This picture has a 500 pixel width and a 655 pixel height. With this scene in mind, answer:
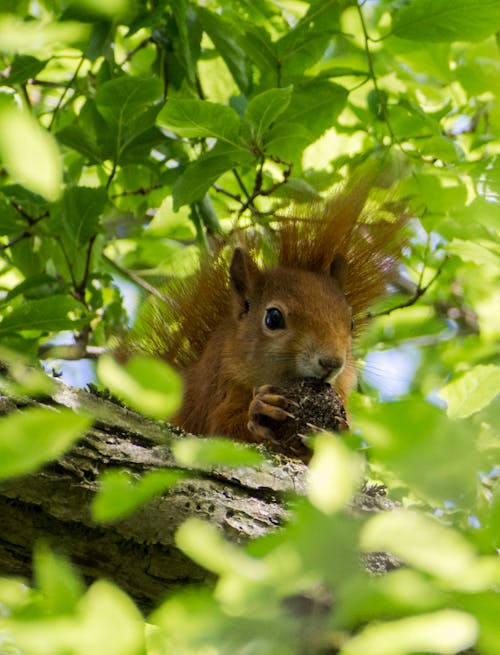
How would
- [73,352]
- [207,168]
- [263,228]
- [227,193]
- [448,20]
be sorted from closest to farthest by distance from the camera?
[448,20]
[207,168]
[227,193]
[263,228]
[73,352]

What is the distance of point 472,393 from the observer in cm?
268

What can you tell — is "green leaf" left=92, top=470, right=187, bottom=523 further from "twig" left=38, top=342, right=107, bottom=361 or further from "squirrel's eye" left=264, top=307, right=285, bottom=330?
"twig" left=38, top=342, right=107, bottom=361

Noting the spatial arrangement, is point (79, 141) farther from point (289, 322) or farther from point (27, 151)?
point (27, 151)

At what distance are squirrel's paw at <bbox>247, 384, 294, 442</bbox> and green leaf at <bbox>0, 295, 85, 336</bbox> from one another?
61 cm

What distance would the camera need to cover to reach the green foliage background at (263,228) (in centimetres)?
86

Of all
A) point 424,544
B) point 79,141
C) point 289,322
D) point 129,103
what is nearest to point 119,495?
point 424,544

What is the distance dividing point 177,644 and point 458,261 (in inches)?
126

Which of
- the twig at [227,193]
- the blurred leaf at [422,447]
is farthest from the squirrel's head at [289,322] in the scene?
the blurred leaf at [422,447]

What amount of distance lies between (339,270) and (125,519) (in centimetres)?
182

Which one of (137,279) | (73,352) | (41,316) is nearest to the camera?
(41,316)

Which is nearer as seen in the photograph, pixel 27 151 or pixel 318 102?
pixel 27 151

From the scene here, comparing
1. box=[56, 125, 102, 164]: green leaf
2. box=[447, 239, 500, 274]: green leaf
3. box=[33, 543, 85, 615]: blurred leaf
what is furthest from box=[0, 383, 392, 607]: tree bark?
box=[56, 125, 102, 164]: green leaf

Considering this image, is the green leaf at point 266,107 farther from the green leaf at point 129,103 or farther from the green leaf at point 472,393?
the green leaf at point 472,393

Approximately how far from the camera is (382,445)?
87 centimetres
